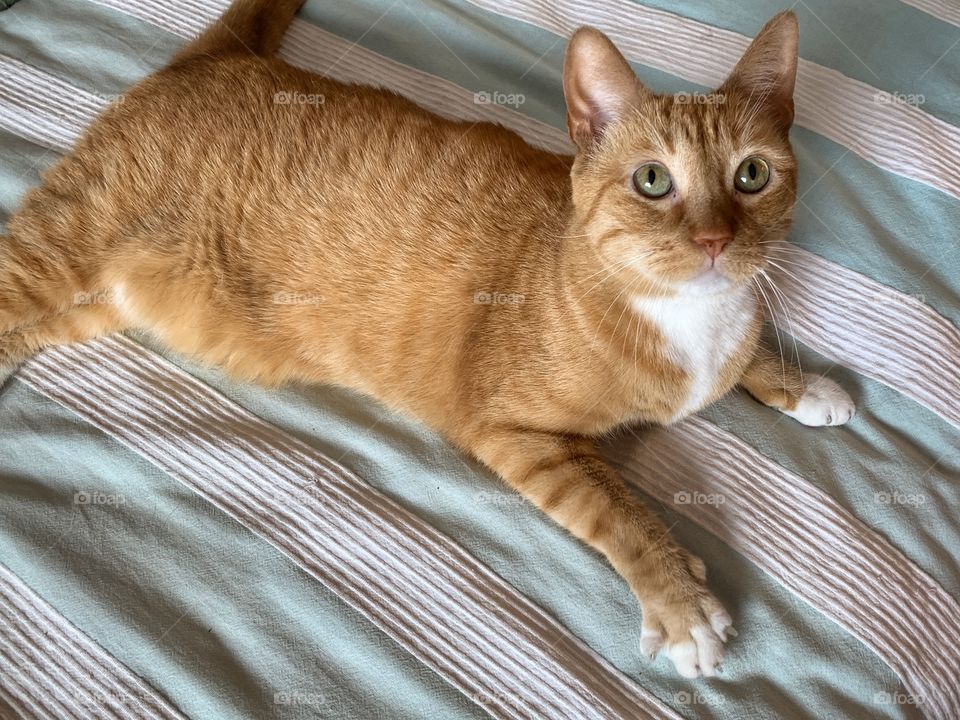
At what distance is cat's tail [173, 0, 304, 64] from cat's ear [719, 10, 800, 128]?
4.59 feet

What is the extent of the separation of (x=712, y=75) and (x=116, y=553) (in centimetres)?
206

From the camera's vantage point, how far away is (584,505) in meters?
1.58

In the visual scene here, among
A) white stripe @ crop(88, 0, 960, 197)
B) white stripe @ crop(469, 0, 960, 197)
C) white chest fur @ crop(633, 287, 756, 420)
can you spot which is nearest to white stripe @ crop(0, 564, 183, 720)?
white chest fur @ crop(633, 287, 756, 420)

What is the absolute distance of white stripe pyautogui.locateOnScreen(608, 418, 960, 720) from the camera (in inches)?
57.9

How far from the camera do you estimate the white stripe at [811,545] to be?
1.47m

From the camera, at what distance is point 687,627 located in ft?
4.67

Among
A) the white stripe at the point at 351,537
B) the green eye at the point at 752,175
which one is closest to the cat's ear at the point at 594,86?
the green eye at the point at 752,175

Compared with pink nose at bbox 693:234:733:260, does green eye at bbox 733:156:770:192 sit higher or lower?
higher

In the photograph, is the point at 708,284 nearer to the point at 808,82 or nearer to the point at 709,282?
the point at 709,282

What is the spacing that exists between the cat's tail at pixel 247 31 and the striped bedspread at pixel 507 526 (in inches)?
19.8

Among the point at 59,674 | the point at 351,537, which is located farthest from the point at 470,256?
the point at 59,674

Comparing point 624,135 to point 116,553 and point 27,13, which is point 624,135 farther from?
point 27,13

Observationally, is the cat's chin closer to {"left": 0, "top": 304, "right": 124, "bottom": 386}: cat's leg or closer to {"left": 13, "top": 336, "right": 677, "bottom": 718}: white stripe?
{"left": 13, "top": 336, "right": 677, "bottom": 718}: white stripe

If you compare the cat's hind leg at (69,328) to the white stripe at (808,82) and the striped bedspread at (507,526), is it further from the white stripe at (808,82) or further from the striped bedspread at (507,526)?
the white stripe at (808,82)
